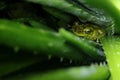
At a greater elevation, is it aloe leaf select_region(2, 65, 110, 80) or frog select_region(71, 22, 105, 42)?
frog select_region(71, 22, 105, 42)

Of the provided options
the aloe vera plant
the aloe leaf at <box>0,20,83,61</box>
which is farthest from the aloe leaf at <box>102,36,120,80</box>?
the aloe leaf at <box>0,20,83,61</box>

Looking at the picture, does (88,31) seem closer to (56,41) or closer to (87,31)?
(87,31)

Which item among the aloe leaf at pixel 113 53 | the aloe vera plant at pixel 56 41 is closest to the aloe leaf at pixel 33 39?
the aloe vera plant at pixel 56 41

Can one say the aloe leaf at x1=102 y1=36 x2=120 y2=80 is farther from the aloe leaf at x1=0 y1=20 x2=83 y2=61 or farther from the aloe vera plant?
the aloe leaf at x1=0 y1=20 x2=83 y2=61

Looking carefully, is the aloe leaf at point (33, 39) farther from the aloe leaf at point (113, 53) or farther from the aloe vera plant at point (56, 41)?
the aloe leaf at point (113, 53)

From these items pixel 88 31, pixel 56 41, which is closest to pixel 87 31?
pixel 88 31

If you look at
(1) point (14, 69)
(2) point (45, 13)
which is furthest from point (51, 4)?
(1) point (14, 69)

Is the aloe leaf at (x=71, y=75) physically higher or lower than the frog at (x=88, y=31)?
lower

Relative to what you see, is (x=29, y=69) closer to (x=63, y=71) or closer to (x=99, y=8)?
(x=63, y=71)
